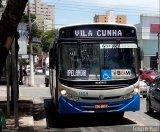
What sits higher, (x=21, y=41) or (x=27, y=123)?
(x=21, y=41)

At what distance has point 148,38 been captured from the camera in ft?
221

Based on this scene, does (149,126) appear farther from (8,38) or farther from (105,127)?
(8,38)

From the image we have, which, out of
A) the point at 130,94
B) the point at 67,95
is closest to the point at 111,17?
the point at 130,94

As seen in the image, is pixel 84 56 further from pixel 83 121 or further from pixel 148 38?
pixel 148 38

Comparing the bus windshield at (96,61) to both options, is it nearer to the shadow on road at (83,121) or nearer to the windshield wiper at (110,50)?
the windshield wiper at (110,50)

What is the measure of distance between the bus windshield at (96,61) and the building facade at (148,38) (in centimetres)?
5290

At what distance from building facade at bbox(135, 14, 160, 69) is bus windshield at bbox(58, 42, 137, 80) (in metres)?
52.9

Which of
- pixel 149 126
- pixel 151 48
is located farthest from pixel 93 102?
pixel 151 48

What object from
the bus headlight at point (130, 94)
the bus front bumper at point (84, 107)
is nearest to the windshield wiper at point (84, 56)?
the bus front bumper at point (84, 107)

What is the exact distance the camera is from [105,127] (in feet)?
44.8

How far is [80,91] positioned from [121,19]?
5920cm

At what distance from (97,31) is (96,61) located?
1011 millimetres

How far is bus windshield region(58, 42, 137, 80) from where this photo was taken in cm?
1369

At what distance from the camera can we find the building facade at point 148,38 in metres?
66.6
